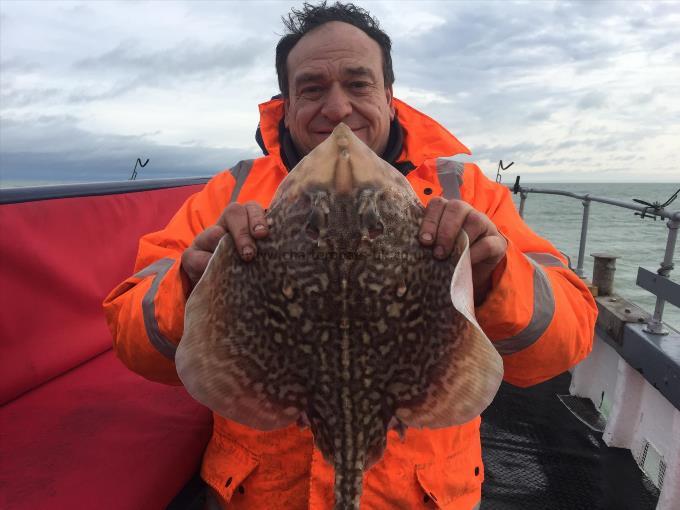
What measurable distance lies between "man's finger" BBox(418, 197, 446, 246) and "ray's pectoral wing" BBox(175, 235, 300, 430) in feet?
1.79

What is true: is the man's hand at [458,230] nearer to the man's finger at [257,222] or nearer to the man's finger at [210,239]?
the man's finger at [257,222]

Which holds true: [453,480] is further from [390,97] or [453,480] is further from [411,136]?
[390,97]

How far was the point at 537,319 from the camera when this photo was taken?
6.13ft

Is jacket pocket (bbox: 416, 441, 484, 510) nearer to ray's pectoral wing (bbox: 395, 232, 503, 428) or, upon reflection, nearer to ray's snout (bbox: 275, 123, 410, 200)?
ray's pectoral wing (bbox: 395, 232, 503, 428)

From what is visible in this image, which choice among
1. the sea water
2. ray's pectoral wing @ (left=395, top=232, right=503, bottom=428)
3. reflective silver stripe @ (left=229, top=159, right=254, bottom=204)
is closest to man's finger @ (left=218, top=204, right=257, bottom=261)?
ray's pectoral wing @ (left=395, top=232, right=503, bottom=428)

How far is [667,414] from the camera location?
142 inches

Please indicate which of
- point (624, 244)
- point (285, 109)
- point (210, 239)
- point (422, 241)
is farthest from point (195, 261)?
point (624, 244)

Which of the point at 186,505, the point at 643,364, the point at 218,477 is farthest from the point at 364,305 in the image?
the point at 643,364

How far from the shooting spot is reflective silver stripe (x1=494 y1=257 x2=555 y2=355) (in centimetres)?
187

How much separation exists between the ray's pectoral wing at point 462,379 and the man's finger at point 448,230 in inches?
1.1

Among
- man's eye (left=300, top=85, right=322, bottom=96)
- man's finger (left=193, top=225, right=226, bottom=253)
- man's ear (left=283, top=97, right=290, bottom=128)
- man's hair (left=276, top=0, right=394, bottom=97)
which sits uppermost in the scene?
man's hair (left=276, top=0, right=394, bottom=97)

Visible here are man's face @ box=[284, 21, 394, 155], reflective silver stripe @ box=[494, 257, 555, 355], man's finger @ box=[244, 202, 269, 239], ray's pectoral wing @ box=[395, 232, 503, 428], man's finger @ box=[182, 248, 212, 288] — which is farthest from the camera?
man's face @ box=[284, 21, 394, 155]

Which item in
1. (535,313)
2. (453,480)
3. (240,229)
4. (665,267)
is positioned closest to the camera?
(240,229)

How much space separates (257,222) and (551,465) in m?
3.63
